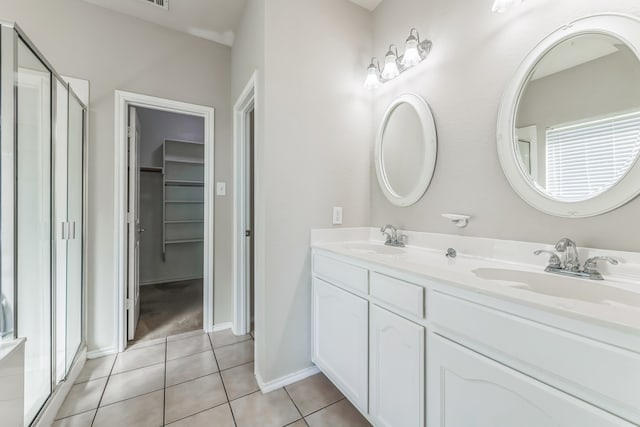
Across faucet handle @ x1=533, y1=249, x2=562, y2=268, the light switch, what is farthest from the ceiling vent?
faucet handle @ x1=533, y1=249, x2=562, y2=268

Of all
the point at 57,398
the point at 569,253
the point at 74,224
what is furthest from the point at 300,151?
the point at 57,398

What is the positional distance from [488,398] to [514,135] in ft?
3.50

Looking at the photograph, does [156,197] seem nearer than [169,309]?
No

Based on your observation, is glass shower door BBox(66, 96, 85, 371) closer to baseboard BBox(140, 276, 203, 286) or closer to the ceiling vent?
the ceiling vent

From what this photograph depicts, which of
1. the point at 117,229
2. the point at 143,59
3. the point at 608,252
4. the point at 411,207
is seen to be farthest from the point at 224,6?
the point at 608,252

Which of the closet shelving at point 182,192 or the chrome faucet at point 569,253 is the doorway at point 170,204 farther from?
the chrome faucet at point 569,253

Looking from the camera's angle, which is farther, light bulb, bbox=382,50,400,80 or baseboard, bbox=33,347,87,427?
light bulb, bbox=382,50,400,80

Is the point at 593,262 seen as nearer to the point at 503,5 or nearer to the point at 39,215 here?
the point at 503,5

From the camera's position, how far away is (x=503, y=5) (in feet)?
3.86

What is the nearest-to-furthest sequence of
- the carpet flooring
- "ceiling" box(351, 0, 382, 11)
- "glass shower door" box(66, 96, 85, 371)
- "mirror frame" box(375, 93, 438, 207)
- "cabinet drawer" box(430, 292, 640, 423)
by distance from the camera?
"cabinet drawer" box(430, 292, 640, 423)
"mirror frame" box(375, 93, 438, 207)
"glass shower door" box(66, 96, 85, 371)
"ceiling" box(351, 0, 382, 11)
the carpet flooring

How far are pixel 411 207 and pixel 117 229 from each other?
7.29 ft

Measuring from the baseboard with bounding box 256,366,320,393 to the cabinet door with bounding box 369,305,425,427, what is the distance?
23.7 inches

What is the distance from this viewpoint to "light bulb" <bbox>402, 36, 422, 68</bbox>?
1.57 m

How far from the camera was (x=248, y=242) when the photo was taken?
2.36m
